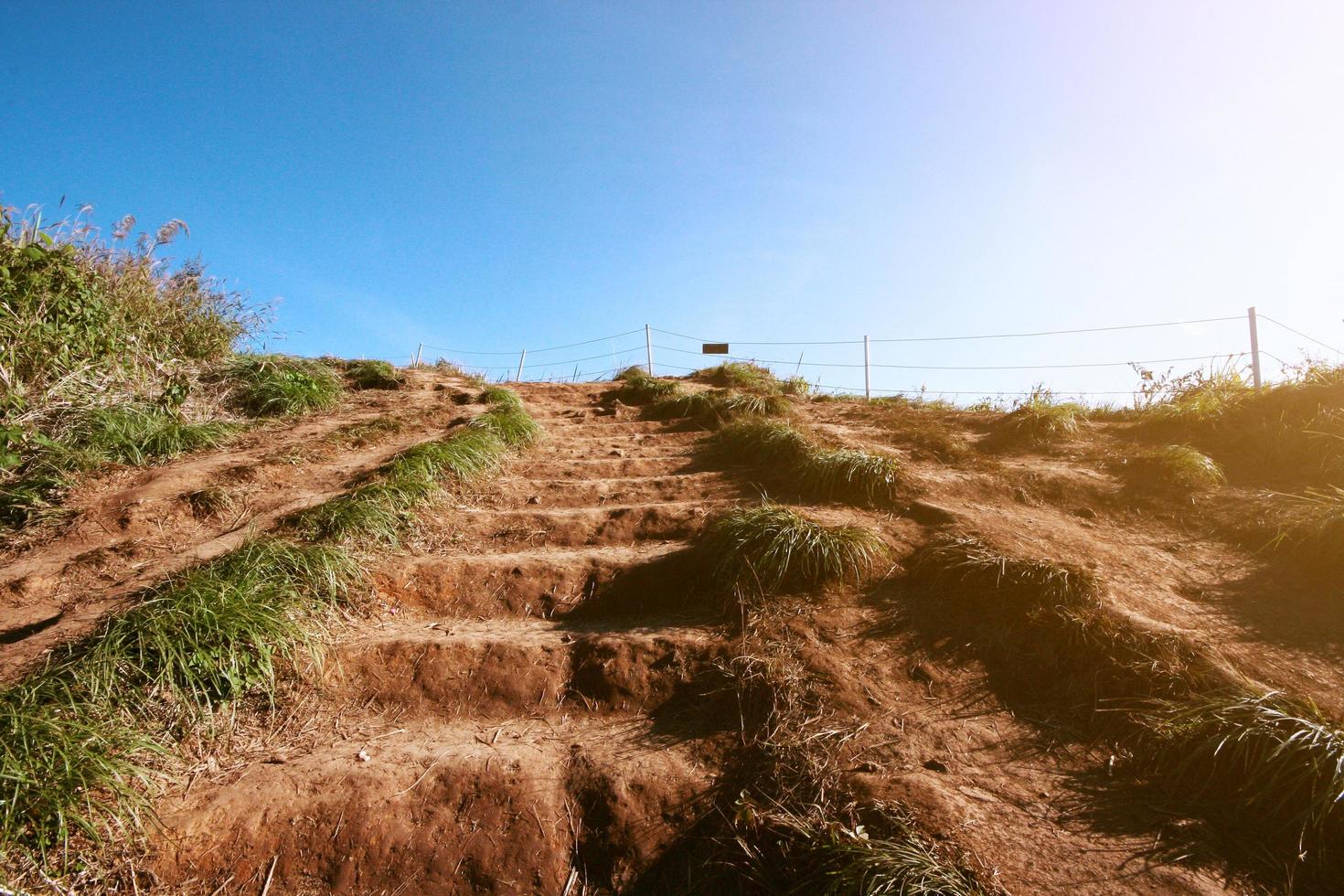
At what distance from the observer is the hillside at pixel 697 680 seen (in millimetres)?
2061

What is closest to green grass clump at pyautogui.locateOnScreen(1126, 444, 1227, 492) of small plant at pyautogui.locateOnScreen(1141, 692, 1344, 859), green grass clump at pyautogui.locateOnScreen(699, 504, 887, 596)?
green grass clump at pyautogui.locateOnScreen(699, 504, 887, 596)

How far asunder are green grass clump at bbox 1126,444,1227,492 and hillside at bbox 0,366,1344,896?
0.03m

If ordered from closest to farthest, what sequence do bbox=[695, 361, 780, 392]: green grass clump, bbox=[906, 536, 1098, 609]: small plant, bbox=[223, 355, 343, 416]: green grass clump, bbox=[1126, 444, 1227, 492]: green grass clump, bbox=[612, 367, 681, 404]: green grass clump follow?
bbox=[906, 536, 1098, 609]: small plant < bbox=[1126, 444, 1227, 492]: green grass clump < bbox=[223, 355, 343, 416]: green grass clump < bbox=[612, 367, 681, 404]: green grass clump < bbox=[695, 361, 780, 392]: green grass clump

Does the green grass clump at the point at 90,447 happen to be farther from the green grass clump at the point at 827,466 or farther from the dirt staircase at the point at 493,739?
the green grass clump at the point at 827,466

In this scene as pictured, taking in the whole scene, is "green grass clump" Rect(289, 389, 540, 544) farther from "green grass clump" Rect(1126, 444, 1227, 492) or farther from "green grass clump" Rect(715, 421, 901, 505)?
"green grass clump" Rect(1126, 444, 1227, 492)

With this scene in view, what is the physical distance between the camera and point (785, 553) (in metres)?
3.48

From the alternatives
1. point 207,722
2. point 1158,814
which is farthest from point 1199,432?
point 207,722

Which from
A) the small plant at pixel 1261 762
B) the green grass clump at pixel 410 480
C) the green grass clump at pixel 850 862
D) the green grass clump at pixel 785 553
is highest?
the green grass clump at pixel 410 480

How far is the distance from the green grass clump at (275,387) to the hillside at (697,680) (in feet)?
6.39

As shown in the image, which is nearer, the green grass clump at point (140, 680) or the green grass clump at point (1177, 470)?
the green grass clump at point (140, 680)

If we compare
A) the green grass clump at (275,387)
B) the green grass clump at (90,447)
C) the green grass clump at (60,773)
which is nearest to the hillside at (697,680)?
the green grass clump at (60,773)

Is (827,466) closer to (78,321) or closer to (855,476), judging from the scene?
(855,476)

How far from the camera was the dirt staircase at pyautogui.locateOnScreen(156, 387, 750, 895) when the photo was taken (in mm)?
2188

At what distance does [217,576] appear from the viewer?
3.11 meters
